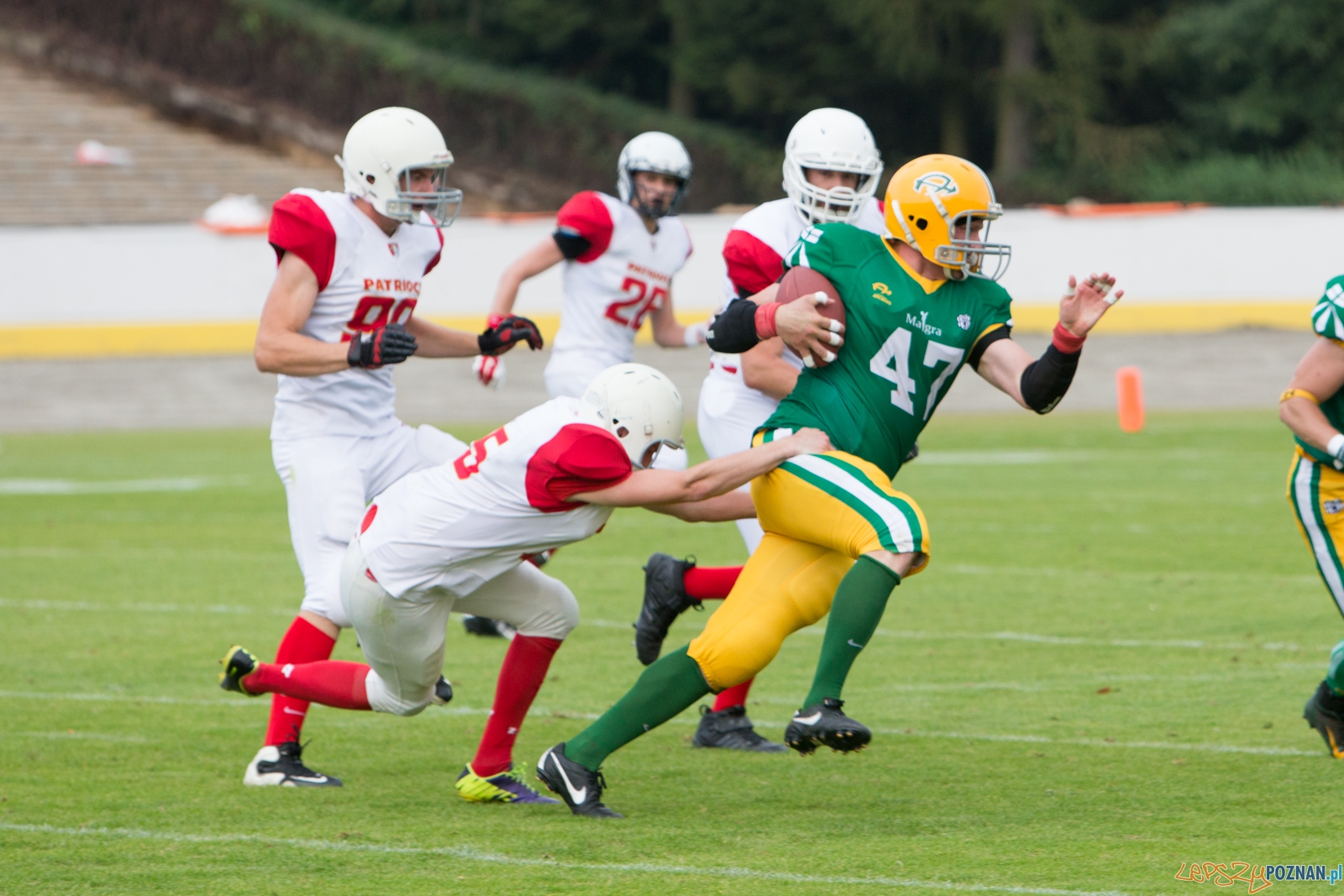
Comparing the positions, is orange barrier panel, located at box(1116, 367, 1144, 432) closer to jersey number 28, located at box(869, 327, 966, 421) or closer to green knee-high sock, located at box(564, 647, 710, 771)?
jersey number 28, located at box(869, 327, 966, 421)

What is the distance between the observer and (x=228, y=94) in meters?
34.9

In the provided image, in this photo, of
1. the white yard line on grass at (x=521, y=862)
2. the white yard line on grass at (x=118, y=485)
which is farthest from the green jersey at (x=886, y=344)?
the white yard line on grass at (x=118, y=485)

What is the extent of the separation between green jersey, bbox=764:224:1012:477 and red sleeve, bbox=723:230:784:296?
839 mm

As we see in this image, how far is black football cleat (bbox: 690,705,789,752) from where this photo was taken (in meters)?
5.75

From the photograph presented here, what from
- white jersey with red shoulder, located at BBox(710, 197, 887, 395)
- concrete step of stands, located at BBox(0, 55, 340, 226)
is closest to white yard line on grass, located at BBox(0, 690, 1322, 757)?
white jersey with red shoulder, located at BBox(710, 197, 887, 395)

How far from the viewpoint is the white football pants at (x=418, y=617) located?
480 cm

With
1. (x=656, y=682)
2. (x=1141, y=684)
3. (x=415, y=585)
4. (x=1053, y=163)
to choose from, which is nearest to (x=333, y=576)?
(x=415, y=585)

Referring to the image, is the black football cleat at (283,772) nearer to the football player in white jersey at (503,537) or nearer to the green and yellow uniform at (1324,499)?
the football player in white jersey at (503,537)

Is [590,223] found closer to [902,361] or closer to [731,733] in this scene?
[731,733]

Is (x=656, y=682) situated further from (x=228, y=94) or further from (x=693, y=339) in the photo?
(x=228, y=94)

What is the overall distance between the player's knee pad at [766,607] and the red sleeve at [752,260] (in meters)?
1.26

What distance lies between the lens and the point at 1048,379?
451 cm

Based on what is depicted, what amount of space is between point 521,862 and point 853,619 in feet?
3.36

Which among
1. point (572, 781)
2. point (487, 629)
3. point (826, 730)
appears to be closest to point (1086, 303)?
point (826, 730)
